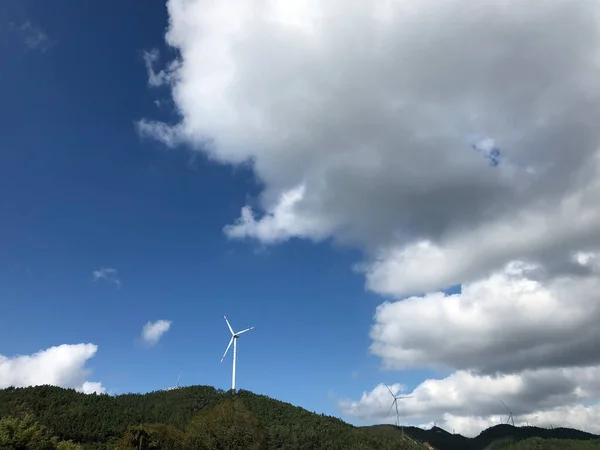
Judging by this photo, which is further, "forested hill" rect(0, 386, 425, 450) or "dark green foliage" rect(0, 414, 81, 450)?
"forested hill" rect(0, 386, 425, 450)

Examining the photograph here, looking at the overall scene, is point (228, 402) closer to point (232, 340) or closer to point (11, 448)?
point (11, 448)

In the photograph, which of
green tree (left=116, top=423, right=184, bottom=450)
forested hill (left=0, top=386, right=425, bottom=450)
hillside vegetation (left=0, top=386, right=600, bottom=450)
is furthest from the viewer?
forested hill (left=0, top=386, right=425, bottom=450)

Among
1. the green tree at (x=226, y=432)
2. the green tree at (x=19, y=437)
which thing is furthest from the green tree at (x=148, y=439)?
the green tree at (x=19, y=437)

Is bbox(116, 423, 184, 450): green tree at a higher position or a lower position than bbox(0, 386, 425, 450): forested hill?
lower

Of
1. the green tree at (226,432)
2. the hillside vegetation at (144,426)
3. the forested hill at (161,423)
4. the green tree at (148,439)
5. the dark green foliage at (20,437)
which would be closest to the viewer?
the dark green foliage at (20,437)

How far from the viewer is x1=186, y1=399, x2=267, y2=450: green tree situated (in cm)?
9219

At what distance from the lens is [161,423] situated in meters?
108

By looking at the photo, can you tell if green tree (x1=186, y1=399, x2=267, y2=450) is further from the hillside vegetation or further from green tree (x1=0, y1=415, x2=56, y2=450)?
green tree (x1=0, y1=415, x2=56, y2=450)

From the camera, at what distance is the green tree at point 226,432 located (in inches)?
3629

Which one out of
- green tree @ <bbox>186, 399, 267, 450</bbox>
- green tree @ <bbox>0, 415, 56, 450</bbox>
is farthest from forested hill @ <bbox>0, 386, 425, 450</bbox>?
green tree @ <bbox>0, 415, 56, 450</bbox>

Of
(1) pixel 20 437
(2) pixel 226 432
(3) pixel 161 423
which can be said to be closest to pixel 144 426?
(2) pixel 226 432

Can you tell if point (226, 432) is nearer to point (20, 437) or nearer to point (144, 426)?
point (144, 426)

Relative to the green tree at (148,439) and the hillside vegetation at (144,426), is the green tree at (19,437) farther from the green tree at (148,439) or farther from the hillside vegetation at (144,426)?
the green tree at (148,439)

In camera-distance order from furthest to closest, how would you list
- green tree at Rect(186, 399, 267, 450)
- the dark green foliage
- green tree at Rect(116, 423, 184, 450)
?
green tree at Rect(186, 399, 267, 450), green tree at Rect(116, 423, 184, 450), the dark green foliage
